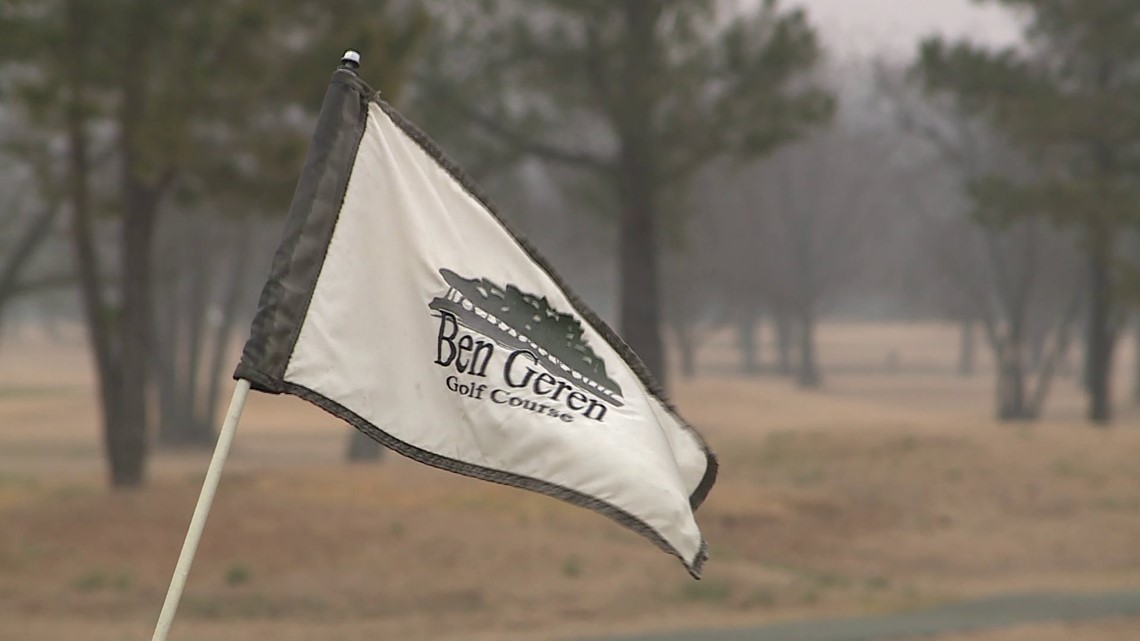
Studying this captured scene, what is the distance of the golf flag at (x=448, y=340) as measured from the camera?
4500 mm

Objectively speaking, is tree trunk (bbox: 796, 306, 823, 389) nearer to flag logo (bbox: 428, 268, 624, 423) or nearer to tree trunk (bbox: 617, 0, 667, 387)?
tree trunk (bbox: 617, 0, 667, 387)

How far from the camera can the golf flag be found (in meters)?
4.50

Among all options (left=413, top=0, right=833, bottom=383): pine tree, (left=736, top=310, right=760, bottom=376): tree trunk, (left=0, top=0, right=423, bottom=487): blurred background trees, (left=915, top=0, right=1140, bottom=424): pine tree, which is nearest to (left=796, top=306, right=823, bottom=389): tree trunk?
(left=736, top=310, right=760, bottom=376): tree trunk

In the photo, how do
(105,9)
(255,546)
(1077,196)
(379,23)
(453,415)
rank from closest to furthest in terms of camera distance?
(453,415) → (255,546) → (105,9) → (379,23) → (1077,196)

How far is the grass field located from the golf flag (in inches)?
276

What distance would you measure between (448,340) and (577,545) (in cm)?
1014

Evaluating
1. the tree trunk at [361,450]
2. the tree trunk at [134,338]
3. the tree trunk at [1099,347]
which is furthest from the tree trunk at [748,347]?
the tree trunk at [134,338]

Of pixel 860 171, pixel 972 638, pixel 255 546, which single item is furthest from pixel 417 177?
pixel 860 171

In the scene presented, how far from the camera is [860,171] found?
62969mm

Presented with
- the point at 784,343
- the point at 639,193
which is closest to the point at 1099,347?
the point at 639,193

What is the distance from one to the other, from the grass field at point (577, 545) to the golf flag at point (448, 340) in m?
7.00

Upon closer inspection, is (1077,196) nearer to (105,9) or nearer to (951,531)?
(951,531)

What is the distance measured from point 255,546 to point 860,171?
169 feet

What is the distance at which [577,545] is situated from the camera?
48.0 feet
